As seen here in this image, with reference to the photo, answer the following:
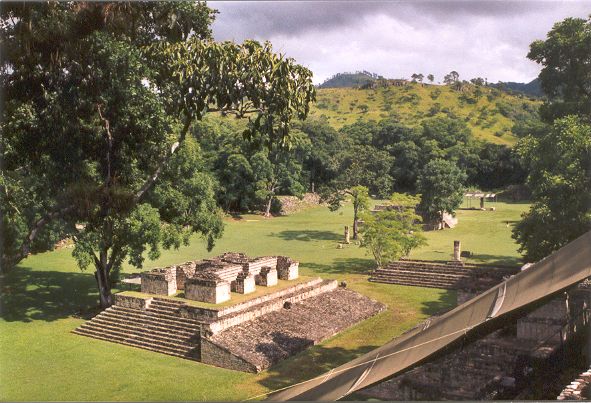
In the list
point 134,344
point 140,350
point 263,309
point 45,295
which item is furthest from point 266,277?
point 45,295

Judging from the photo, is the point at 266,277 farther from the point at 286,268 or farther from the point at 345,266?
the point at 345,266

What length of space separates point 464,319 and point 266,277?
1606cm

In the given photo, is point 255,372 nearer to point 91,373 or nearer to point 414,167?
point 91,373

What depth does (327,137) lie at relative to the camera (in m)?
71.3

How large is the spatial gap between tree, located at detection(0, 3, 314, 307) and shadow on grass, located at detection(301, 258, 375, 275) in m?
18.8

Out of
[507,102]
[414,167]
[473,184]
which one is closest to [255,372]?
[414,167]

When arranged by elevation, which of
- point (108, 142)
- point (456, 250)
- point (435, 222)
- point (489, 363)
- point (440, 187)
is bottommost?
point (489, 363)

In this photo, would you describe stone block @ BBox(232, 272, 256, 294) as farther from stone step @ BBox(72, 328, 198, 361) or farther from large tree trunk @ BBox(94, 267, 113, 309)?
large tree trunk @ BBox(94, 267, 113, 309)

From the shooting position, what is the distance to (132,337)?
19375 millimetres

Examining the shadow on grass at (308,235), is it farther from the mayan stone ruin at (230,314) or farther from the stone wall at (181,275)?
the stone wall at (181,275)

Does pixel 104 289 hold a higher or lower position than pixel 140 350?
higher

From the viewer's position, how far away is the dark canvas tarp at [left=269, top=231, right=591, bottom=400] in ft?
22.9

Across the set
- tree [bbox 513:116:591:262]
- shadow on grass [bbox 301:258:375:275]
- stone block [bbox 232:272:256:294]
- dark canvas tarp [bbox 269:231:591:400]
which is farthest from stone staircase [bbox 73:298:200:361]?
→ tree [bbox 513:116:591:262]

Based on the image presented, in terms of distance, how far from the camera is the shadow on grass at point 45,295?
74.4 ft
